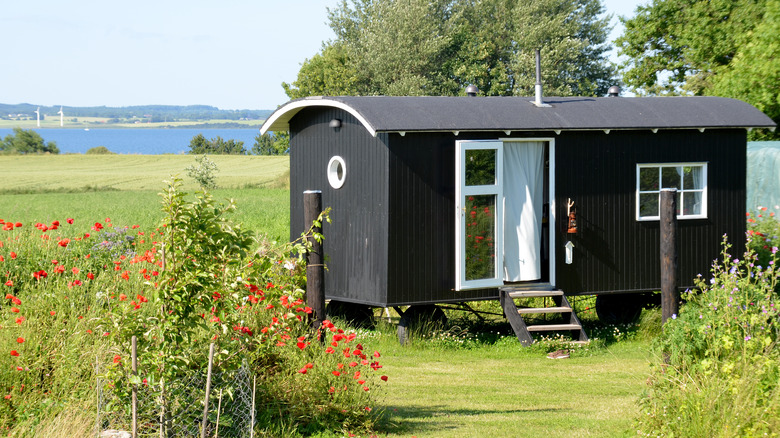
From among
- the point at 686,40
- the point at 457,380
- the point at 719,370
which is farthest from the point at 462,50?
the point at 719,370

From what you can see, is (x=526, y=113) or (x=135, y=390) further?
(x=526, y=113)

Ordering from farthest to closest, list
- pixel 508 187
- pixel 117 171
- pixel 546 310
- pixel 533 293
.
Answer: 1. pixel 117 171
2. pixel 508 187
3. pixel 533 293
4. pixel 546 310

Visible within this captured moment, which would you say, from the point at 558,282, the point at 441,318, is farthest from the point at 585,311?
the point at 441,318

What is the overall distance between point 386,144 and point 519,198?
2244 mm

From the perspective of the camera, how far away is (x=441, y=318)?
42.5 feet

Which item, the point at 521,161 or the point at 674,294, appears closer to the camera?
the point at 674,294

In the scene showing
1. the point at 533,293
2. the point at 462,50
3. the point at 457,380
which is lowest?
the point at 457,380

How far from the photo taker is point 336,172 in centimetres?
1305

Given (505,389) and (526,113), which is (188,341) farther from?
(526,113)

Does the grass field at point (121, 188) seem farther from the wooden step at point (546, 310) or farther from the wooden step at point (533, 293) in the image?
the wooden step at point (546, 310)

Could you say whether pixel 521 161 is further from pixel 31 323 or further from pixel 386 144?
pixel 31 323

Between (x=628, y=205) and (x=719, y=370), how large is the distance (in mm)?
6768

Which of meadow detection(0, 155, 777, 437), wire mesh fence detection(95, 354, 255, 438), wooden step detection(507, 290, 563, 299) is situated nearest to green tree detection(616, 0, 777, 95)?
meadow detection(0, 155, 777, 437)

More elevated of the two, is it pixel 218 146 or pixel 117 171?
pixel 218 146
